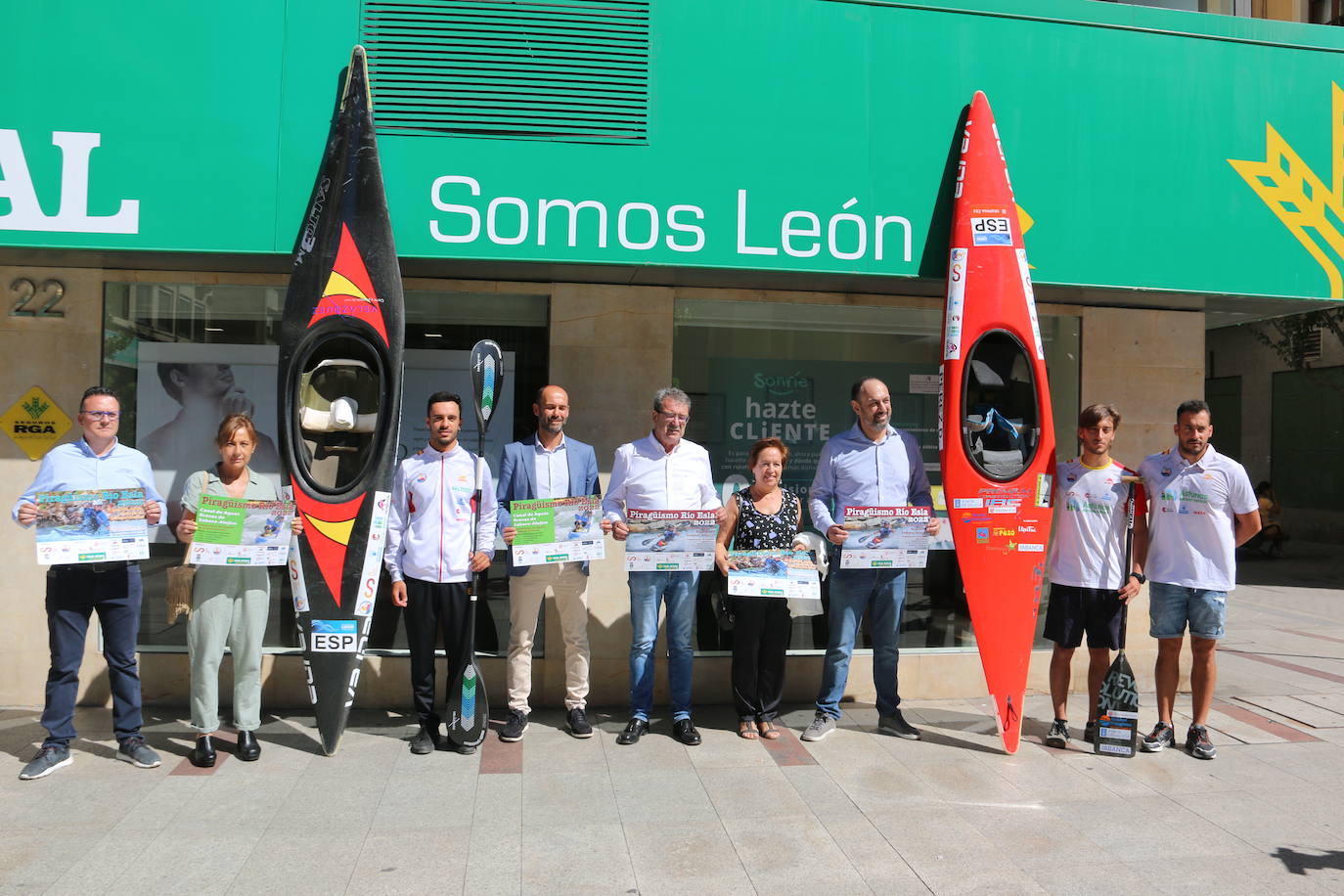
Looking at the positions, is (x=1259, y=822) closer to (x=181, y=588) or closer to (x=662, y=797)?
(x=662, y=797)

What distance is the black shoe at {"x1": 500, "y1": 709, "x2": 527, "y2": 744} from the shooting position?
5.40 metres

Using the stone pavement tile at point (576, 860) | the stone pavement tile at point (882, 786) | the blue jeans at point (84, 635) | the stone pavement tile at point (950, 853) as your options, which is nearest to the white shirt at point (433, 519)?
the blue jeans at point (84, 635)

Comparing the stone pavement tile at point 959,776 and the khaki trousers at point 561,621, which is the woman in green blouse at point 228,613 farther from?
the stone pavement tile at point 959,776

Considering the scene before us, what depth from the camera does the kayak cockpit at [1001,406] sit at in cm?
570

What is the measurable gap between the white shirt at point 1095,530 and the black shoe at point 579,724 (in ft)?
9.27

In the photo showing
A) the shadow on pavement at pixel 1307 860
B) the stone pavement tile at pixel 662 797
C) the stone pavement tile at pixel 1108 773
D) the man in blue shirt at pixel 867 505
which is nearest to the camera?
the shadow on pavement at pixel 1307 860

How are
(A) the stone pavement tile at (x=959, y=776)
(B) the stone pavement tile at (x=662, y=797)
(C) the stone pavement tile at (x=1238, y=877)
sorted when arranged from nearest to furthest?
(C) the stone pavement tile at (x=1238, y=877), (B) the stone pavement tile at (x=662, y=797), (A) the stone pavement tile at (x=959, y=776)

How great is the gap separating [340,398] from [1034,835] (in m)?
4.19

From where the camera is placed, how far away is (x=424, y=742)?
5.21 m

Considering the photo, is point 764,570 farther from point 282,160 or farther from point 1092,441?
point 282,160

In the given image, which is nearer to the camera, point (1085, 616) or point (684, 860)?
point (684, 860)

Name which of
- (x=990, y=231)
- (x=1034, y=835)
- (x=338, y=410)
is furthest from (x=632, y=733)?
Answer: (x=990, y=231)

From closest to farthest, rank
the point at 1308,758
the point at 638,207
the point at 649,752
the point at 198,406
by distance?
the point at 649,752, the point at 1308,758, the point at 638,207, the point at 198,406

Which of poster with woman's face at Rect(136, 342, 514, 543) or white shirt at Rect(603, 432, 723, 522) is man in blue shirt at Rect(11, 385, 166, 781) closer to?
poster with woman's face at Rect(136, 342, 514, 543)
